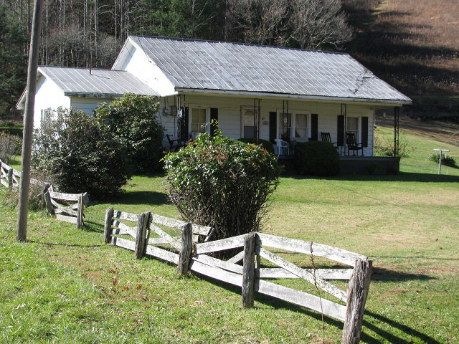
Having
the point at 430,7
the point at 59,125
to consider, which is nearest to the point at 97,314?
the point at 59,125

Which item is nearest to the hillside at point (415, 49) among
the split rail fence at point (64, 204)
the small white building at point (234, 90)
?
the small white building at point (234, 90)

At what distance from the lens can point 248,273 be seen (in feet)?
30.3

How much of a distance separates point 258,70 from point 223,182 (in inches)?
808

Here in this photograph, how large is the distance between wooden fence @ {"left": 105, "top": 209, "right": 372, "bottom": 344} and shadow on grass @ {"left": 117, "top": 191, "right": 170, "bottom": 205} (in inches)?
271

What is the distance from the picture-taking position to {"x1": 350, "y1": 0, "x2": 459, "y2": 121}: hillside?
208ft

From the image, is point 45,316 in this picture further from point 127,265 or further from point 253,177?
point 253,177

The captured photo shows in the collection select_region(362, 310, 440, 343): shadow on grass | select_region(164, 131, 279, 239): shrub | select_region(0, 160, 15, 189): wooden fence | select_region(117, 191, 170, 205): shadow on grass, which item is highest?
select_region(164, 131, 279, 239): shrub

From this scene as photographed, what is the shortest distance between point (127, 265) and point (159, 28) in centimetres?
4253

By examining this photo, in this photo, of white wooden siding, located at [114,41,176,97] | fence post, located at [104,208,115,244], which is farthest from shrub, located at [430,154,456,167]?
fence post, located at [104,208,115,244]

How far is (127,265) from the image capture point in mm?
11547

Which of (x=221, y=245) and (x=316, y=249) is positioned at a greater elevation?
(x=316, y=249)

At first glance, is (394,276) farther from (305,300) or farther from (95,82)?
(95,82)

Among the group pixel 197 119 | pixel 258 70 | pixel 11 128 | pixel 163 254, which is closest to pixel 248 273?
pixel 163 254

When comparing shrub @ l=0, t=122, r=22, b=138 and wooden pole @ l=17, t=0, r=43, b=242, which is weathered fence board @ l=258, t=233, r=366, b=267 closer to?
wooden pole @ l=17, t=0, r=43, b=242
